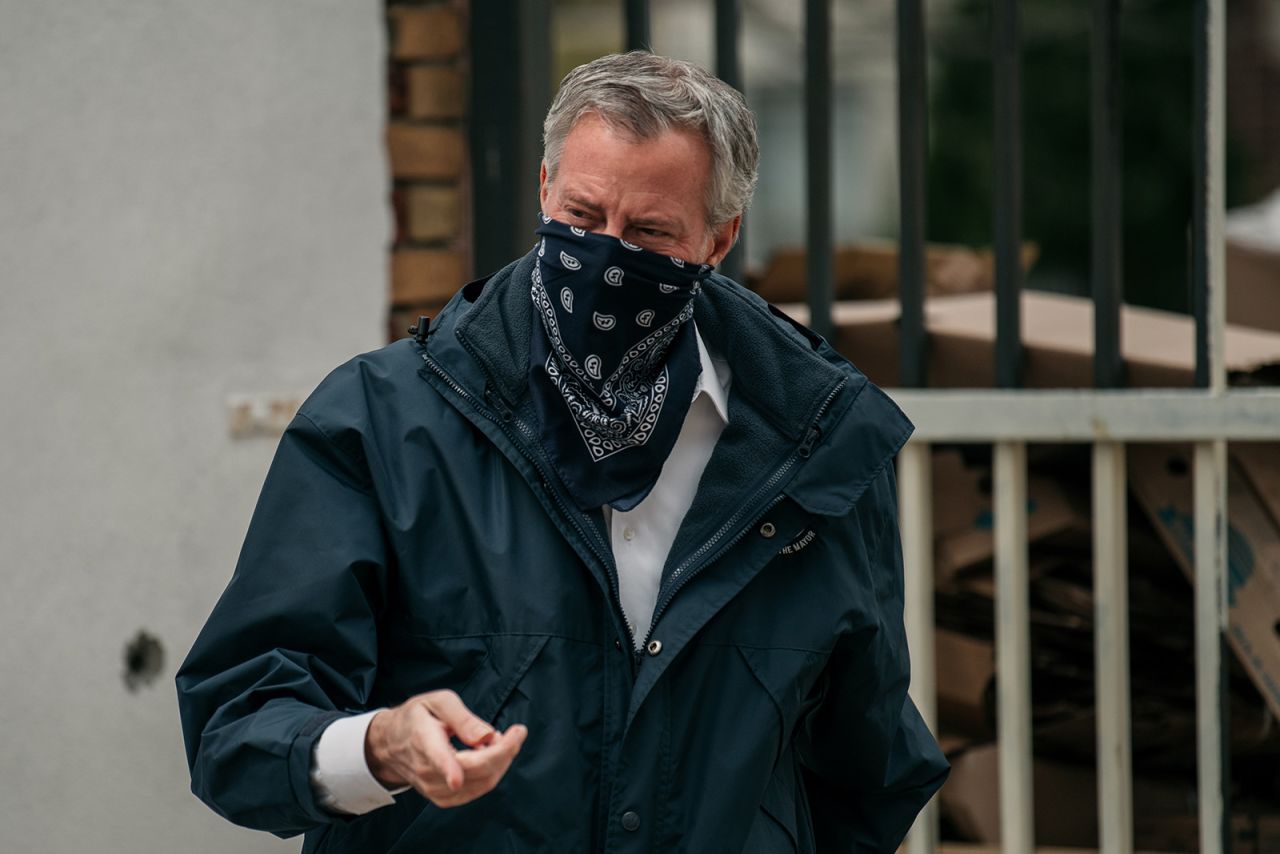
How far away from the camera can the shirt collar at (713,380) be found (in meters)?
1.90

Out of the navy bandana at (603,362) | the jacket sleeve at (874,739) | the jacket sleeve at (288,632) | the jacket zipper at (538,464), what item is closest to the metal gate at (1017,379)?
the jacket sleeve at (874,739)

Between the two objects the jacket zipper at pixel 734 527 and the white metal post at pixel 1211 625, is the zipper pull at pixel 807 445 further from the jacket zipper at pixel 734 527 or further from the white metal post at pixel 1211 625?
the white metal post at pixel 1211 625

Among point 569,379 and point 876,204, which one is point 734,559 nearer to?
point 569,379

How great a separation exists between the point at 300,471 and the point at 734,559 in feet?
1.53

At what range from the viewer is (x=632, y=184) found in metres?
1.79

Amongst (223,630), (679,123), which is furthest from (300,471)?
(679,123)

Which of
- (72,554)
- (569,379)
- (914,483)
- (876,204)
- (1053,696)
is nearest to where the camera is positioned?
(569,379)

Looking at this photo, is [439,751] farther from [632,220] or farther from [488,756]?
[632,220]

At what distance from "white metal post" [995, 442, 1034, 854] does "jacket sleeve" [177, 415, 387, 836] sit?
6.09 ft

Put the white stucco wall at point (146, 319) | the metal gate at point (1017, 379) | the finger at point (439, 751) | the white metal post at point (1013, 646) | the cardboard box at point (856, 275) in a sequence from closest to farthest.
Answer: the finger at point (439, 751), the white stucco wall at point (146, 319), the metal gate at point (1017, 379), the white metal post at point (1013, 646), the cardboard box at point (856, 275)

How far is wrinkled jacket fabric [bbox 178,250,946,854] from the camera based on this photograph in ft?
5.43

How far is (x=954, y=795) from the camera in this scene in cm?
353

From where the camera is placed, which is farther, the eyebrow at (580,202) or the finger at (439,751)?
the eyebrow at (580,202)

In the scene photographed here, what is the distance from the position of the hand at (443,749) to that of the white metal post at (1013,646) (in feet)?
6.60
